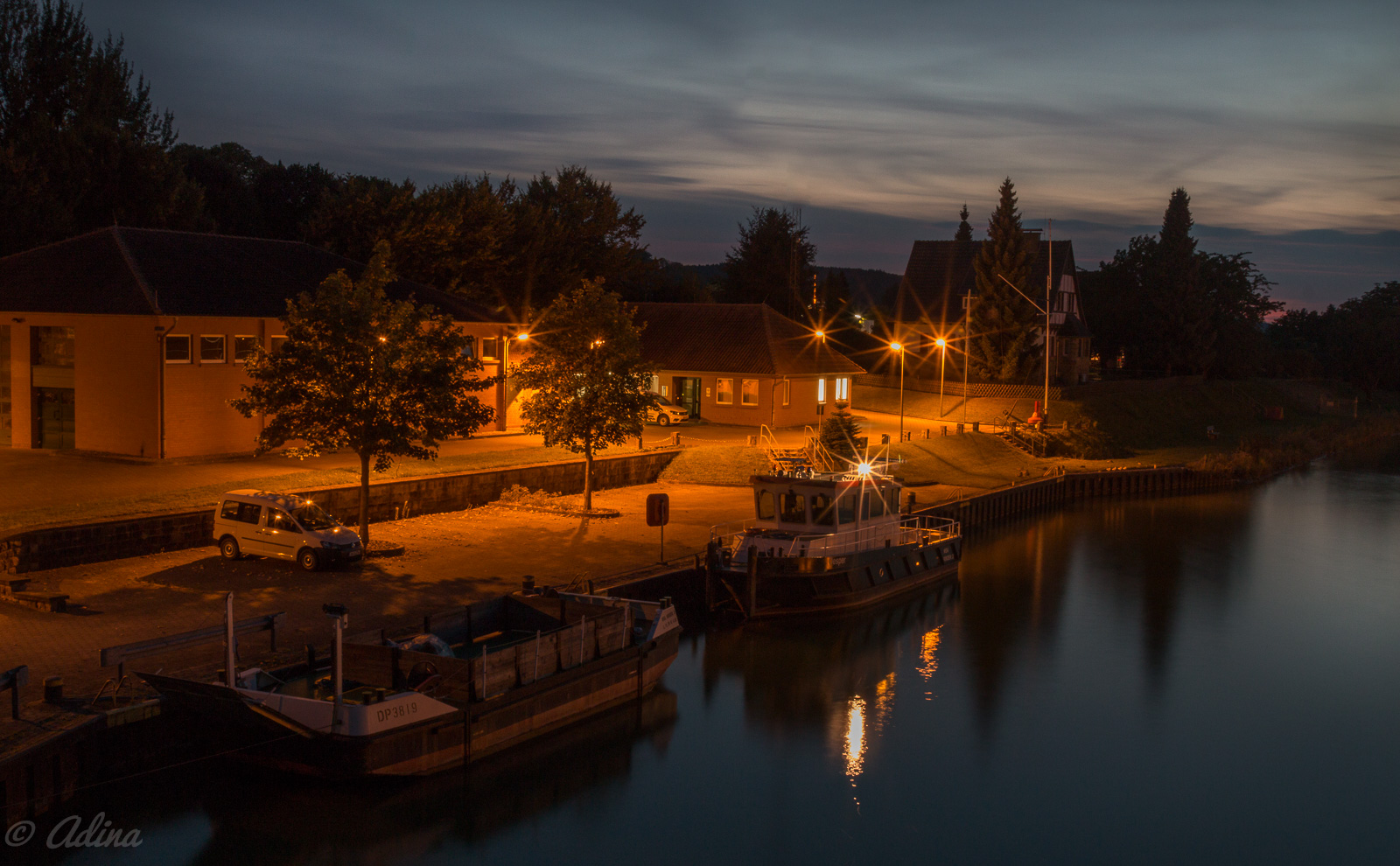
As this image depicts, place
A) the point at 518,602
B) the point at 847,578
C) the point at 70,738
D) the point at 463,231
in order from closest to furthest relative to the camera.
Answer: the point at 70,738 → the point at 518,602 → the point at 847,578 → the point at 463,231

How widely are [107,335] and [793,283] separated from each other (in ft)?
218

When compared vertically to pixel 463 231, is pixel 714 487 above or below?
below

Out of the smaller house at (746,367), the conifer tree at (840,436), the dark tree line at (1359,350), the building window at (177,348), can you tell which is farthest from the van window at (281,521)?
the dark tree line at (1359,350)

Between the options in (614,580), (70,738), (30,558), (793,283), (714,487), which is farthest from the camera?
(793,283)

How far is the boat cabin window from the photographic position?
3033cm

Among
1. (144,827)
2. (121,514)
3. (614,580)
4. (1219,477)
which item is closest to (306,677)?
(144,827)

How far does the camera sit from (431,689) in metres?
18.1

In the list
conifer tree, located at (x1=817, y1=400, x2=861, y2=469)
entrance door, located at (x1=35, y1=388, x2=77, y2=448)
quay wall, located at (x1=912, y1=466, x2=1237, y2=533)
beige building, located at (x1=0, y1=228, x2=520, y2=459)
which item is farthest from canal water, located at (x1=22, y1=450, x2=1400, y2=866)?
entrance door, located at (x1=35, y1=388, x2=77, y2=448)

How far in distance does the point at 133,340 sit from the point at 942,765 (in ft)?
96.3

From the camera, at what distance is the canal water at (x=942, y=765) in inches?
680

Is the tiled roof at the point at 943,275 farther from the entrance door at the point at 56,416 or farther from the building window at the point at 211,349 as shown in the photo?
the entrance door at the point at 56,416

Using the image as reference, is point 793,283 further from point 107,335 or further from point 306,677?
point 306,677

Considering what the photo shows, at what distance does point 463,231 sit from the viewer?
59.6 metres

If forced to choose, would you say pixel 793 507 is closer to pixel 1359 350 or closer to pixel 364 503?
pixel 364 503
